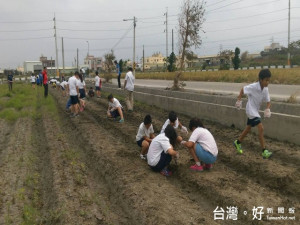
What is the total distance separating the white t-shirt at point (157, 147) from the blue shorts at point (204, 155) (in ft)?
2.03

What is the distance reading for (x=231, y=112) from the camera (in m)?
10.6

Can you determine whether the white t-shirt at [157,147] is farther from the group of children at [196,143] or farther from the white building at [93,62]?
the white building at [93,62]

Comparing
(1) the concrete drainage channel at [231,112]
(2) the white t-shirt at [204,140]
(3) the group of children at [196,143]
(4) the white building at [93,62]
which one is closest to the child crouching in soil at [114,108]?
(1) the concrete drainage channel at [231,112]

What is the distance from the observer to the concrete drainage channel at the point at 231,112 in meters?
8.36

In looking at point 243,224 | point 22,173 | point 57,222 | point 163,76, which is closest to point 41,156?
point 22,173

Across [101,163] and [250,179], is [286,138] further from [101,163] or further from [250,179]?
[101,163]

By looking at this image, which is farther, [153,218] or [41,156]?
[41,156]

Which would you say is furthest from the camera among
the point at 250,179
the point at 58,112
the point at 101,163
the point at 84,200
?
the point at 58,112

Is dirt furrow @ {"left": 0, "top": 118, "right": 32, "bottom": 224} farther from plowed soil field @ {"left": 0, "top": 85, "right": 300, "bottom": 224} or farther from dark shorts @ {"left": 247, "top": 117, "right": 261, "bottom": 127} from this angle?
dark shorts @ {"left": 247, "top": 117, "right": 261, "bottom": 127}

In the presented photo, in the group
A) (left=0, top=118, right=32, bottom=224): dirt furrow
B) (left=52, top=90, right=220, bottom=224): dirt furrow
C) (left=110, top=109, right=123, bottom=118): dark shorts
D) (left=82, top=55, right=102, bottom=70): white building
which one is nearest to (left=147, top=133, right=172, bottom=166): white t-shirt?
(left=52, top=90, right=220, bottom=224): dirt furrow

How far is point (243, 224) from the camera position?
4.54 metres

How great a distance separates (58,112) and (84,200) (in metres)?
11.1

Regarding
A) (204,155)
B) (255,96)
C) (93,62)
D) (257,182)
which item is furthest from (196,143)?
(93,62)

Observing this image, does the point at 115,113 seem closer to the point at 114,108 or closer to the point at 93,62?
the point at 114,108
